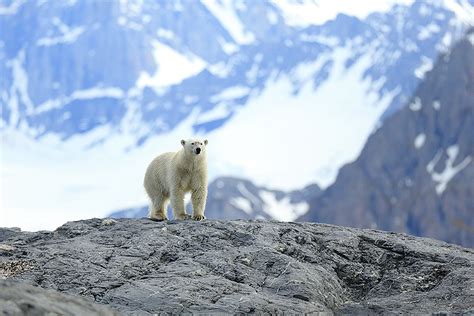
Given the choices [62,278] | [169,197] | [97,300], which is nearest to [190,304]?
[97,300]

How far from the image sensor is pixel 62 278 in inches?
851

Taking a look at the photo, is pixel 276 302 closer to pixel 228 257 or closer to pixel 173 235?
pixel 228 257

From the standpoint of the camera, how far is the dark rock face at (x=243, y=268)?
20.6 meters

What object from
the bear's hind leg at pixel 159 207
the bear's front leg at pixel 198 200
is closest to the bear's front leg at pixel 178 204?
the bear's front leg at pixel 198 200

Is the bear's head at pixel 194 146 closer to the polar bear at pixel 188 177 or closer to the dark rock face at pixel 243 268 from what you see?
the polar bear at pixel 188 177

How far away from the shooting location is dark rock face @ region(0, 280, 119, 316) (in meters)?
11.9

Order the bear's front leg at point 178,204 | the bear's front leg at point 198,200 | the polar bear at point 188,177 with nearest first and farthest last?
the bear's front leg at point 178,204, the polar bear at point 188,177, the bear's front leg at point 198,200

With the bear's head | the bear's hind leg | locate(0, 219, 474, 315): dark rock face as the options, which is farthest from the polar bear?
locate(0, 219, 474, 315): dark rock face

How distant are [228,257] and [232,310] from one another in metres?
3.13

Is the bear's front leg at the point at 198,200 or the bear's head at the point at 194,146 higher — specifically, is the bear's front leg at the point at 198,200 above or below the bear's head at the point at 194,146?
below

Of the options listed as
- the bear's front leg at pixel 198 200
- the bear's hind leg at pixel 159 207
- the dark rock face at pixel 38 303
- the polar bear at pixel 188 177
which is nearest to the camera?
the dark rock face at pixel 38 303

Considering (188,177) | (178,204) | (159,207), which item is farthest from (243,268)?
(159,207)

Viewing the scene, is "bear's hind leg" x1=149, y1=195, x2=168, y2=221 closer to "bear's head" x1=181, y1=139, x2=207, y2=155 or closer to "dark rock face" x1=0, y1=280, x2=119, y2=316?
"bear's head" x1=181, y1=139, x2=207, y2=155

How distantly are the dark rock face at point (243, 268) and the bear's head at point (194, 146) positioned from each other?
2.91 metres
